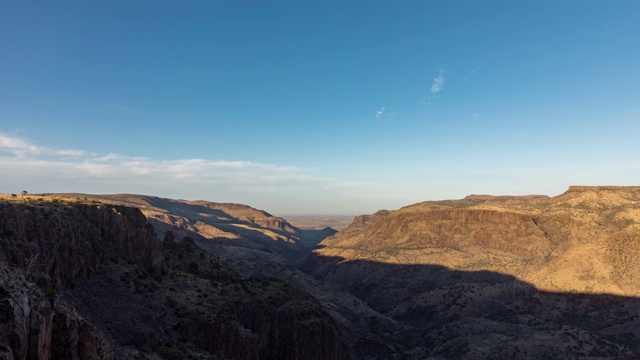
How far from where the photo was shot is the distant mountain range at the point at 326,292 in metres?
37.9

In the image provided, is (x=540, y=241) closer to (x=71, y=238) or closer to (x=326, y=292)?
(x=326, y=292)

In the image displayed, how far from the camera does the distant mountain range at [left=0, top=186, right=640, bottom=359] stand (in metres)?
37.9

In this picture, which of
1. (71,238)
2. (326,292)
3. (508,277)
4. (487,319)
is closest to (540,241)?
(508,277)

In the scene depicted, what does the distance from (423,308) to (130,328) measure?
8733 cm

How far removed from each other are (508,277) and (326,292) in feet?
197

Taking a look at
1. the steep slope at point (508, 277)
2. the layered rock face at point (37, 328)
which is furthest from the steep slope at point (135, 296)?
the steep slope at point (508, 277)

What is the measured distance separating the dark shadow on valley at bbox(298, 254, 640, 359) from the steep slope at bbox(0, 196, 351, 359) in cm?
2665

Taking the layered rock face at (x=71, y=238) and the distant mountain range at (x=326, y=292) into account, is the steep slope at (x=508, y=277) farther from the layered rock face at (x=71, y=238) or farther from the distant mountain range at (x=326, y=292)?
the layered rock face at (x=71, y=238)

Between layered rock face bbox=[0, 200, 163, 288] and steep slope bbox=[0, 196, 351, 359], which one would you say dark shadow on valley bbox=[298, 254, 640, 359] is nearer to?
steep slope bbox=[0, 196, 351, 359]

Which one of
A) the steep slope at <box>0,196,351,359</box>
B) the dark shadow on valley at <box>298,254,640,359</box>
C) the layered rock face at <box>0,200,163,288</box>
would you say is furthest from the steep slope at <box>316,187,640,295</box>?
the layered rock face at <box>0,200,163,288</box>

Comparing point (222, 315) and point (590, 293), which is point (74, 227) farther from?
point (590, 293)

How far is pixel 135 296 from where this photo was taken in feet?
156

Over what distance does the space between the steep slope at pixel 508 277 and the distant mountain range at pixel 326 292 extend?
514 millimetres

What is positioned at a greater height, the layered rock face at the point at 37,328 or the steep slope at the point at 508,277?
the layered rock face at the point at 37,328
